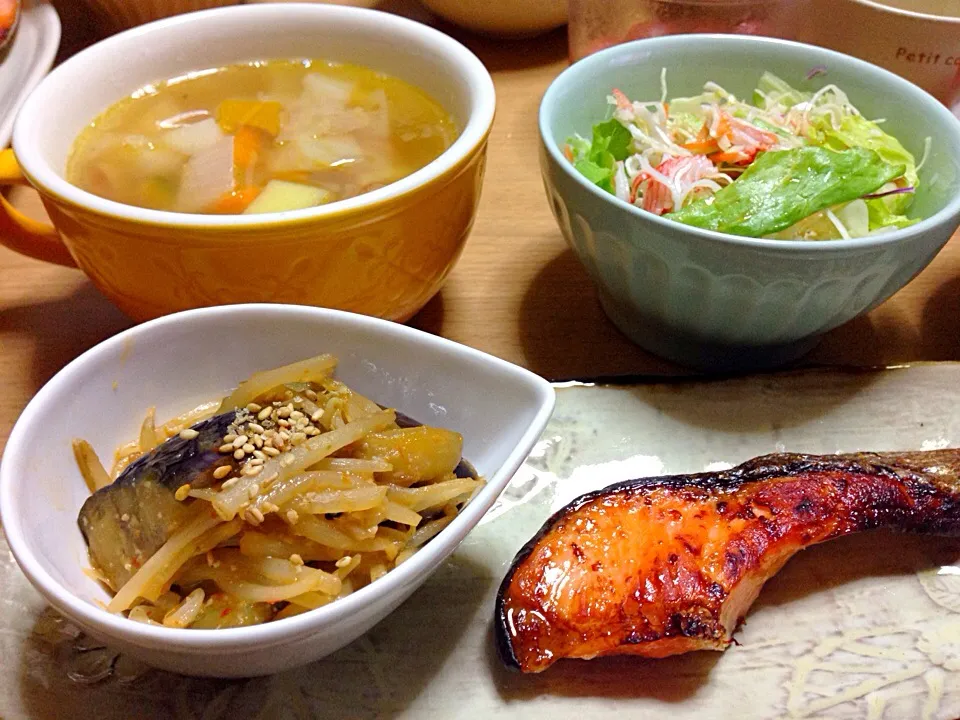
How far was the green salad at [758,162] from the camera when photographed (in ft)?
4.11

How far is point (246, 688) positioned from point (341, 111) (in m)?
0.93

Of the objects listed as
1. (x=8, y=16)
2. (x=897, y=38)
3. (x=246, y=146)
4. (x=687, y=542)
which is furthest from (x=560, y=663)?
(x=8, y=16)

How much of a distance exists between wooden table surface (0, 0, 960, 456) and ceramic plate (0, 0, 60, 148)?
23cm

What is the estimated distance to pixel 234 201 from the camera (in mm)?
1185

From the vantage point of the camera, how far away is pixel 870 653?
95 cm

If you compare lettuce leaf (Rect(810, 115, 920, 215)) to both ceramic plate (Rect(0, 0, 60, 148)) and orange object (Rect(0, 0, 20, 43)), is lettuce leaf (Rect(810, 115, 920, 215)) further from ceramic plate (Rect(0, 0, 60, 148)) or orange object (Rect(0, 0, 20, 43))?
orange object (Rect(0, 0, 20, 43))

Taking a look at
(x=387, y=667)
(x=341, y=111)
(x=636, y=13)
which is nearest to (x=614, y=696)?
(x=387, y=667)

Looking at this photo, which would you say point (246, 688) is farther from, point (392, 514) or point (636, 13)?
point (636, 13)

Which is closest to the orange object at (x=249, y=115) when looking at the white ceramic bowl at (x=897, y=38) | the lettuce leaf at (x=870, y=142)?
the lettuce leaf at (x=870, y=142)

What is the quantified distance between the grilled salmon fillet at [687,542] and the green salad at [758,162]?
39cm

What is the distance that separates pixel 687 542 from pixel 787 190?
60 cm

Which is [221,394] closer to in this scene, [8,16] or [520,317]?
[520,317]

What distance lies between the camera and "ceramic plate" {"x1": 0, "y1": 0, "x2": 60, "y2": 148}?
172cm

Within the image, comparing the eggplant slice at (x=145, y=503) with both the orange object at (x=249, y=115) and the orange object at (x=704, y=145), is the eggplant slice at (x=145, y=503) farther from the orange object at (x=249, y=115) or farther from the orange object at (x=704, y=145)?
the orange object at (x=704, y=145)
